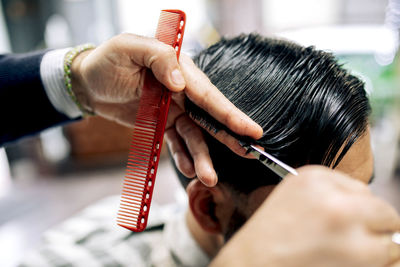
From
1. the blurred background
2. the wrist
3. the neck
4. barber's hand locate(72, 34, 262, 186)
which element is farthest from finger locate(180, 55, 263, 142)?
the blurred background

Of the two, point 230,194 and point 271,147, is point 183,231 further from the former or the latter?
point 271,147

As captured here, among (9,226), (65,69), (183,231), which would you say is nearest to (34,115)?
(65,69)

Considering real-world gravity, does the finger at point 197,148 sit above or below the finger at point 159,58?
below

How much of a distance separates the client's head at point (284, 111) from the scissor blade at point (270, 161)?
37 millimetres

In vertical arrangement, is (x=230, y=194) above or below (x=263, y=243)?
below

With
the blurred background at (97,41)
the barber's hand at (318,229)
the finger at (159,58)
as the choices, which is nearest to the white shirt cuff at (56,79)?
the finger at (159,58)

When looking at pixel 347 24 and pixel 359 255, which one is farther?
pixel 347 24

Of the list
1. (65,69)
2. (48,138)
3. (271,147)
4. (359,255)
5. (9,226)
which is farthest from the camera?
(48,138)

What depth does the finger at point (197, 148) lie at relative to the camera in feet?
2.62

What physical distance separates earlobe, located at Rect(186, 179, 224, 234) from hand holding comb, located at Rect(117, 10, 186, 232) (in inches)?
8.1

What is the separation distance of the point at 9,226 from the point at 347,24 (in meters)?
5.04

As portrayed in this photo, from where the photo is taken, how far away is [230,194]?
0.98 meters

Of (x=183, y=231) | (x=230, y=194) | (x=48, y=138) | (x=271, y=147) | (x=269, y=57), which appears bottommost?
(x=48, y=138)

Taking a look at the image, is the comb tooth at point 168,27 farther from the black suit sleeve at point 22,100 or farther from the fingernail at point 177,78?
the black suit sleeve at point 22,100
